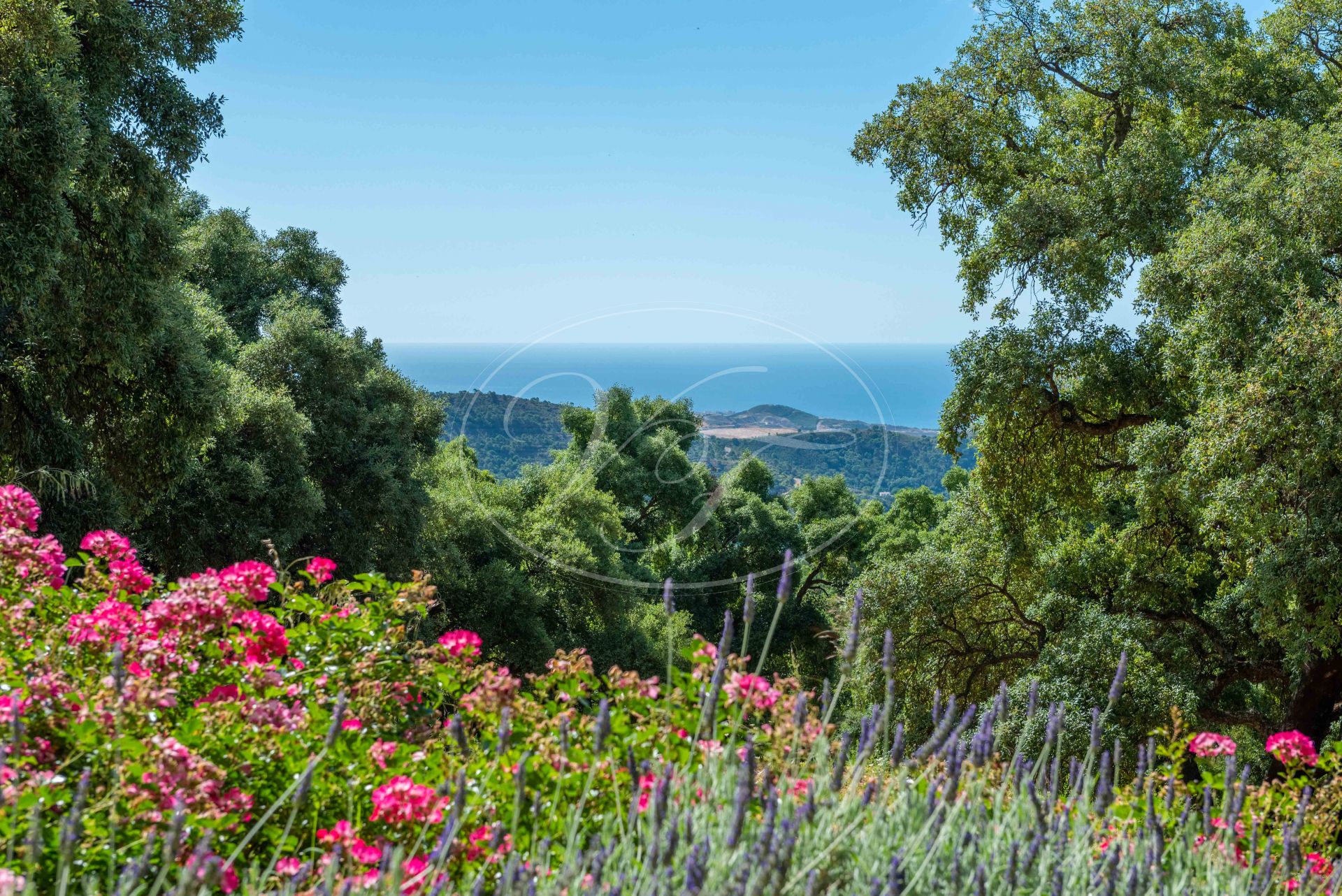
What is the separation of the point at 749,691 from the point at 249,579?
71.5 inches

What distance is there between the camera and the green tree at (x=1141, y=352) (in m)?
8.17

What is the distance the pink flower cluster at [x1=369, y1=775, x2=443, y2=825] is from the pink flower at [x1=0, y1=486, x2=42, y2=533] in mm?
2517

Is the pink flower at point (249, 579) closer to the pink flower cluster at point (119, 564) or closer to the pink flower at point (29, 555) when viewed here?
the pink flower cluster at point (119, 564)

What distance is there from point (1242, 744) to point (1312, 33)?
32.1 feet

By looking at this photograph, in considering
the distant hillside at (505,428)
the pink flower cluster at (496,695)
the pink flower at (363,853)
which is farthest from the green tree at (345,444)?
the pink flower at (363,853)

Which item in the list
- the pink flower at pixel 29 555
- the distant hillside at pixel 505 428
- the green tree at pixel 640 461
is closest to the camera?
the pink flower at pixel 29 555

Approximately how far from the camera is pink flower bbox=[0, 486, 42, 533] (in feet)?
13.1

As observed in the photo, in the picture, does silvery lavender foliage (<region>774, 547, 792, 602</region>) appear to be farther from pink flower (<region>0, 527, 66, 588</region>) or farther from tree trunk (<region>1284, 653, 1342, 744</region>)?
tree trunk (<region>1284, 653, 1342, 744</region>)

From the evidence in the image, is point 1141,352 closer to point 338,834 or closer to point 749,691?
point 749,691

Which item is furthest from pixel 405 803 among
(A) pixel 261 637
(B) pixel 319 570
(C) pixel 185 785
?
(B) pixel 319 570

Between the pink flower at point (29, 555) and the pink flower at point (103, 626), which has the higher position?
the pink flower at point (29, 555)

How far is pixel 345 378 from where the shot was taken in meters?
16.8

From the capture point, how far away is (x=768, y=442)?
20828 millimetres

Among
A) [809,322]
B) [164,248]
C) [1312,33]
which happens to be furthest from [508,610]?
[1312,33]
